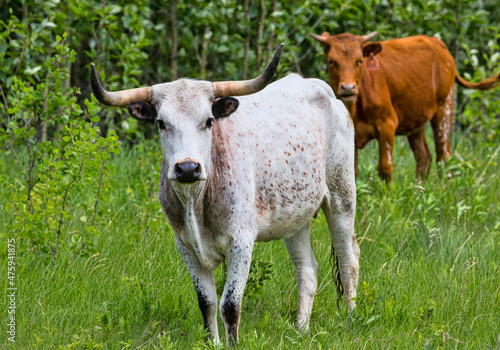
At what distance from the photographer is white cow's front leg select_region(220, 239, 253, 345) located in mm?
3689

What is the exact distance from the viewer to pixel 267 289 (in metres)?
4.73

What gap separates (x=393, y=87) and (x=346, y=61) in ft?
2.89

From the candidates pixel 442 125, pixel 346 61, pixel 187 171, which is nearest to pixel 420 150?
pixel 442 125

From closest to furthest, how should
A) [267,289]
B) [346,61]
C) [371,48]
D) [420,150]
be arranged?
[267,289] → [346,61] → [371,48] → [420,150]

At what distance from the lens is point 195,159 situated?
3.32 meters

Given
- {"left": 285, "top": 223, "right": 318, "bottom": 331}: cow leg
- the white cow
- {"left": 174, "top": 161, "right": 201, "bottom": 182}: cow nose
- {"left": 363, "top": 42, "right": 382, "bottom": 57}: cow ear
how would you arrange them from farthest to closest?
1. {"left": 363, "top": 42, "right": 382, "bottom": 57}: cow ear
2. {"left": 285, "top": 223, "right": 318, "bottom": 331}: cow leg
3. the white cow
4. {"left": 174, "top": 161, "right": 201, "bottom": 182}: cow nose

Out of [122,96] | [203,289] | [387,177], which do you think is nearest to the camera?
[122,96]

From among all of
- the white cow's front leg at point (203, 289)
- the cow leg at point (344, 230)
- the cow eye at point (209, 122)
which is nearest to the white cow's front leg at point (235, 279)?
the white cow's front leg at point (203, 289)

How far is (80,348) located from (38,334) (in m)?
0.35

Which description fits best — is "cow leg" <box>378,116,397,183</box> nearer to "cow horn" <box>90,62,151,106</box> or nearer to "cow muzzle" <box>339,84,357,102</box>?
"cow muzzle" <box>339,84,357,102</box>

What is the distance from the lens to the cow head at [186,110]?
3324mm

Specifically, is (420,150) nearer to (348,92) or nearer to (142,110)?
(348,92)

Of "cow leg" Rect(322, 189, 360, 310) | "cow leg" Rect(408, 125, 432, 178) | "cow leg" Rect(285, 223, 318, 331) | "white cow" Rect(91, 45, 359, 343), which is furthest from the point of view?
"cow leg" Rect(408, 125, 432, 178)

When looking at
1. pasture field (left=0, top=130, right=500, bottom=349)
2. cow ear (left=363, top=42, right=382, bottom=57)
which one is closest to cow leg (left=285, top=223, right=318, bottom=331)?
pasture field (left=0, top=130, right=500, bottom=349)
